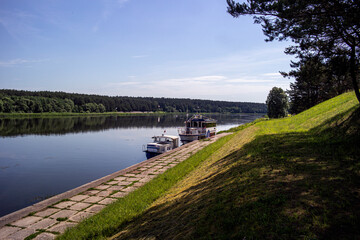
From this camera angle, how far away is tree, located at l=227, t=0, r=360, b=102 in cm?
799

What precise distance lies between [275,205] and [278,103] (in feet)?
188

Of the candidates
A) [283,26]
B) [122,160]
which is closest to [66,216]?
[283,26]

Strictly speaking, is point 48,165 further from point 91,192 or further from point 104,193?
point 104,193

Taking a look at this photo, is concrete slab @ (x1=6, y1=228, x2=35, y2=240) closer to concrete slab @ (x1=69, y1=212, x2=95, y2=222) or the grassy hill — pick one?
concrete slab @ (x1=69, y1=212, x2=95, y2=222)

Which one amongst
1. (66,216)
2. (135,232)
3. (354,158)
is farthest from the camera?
(66,216)

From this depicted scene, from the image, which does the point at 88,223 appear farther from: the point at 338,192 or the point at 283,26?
the point at 283,26

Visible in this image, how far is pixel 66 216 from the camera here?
7918mm

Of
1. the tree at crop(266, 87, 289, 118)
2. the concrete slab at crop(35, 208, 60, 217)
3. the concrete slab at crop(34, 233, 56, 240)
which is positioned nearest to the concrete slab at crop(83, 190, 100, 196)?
the concrete slab at crop(35, 208, 60, 217)

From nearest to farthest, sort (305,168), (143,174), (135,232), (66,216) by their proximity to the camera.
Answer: (135,232) → (305,168) → (66,216) → (143,174)

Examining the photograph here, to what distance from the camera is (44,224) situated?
7.38 meters

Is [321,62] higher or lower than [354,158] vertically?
higher

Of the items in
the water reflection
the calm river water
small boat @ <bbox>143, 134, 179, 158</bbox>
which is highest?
the water reflection

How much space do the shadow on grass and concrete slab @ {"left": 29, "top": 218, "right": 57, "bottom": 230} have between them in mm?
2656

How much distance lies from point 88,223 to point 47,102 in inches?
4325
